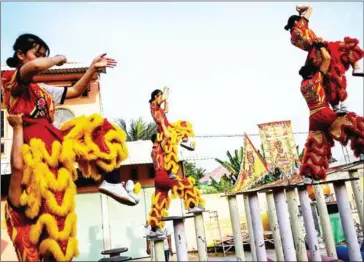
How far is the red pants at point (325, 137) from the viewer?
12.0 feet

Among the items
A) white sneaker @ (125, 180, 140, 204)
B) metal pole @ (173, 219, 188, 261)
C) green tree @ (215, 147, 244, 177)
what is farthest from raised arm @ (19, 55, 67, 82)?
green tree @ (215, 147, 244, 177)

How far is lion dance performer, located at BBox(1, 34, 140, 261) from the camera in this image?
7.25ft

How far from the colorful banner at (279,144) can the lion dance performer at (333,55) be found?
5423 millimetres

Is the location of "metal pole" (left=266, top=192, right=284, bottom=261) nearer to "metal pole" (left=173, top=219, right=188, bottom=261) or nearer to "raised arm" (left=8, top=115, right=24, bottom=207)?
"metal pole" (left=173, top=219, right=188, bottom=261)

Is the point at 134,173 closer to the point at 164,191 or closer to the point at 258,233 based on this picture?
the point at 164,191

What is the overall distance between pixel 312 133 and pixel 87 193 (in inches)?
266

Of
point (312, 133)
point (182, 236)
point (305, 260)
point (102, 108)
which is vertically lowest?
point (305, 260)

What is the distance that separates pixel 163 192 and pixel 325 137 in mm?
2377

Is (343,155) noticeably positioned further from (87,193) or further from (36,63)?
(87,193)

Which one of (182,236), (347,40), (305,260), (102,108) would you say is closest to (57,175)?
(182,236)

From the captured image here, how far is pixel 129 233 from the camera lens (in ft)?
30.5

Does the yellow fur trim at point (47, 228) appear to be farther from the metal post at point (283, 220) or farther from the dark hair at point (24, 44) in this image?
the metal post at point (283, 220)

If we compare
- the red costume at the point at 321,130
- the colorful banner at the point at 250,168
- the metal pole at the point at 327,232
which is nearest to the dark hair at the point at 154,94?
the red costume at the point at 321,130

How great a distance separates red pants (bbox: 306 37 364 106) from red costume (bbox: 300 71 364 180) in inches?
3.9
